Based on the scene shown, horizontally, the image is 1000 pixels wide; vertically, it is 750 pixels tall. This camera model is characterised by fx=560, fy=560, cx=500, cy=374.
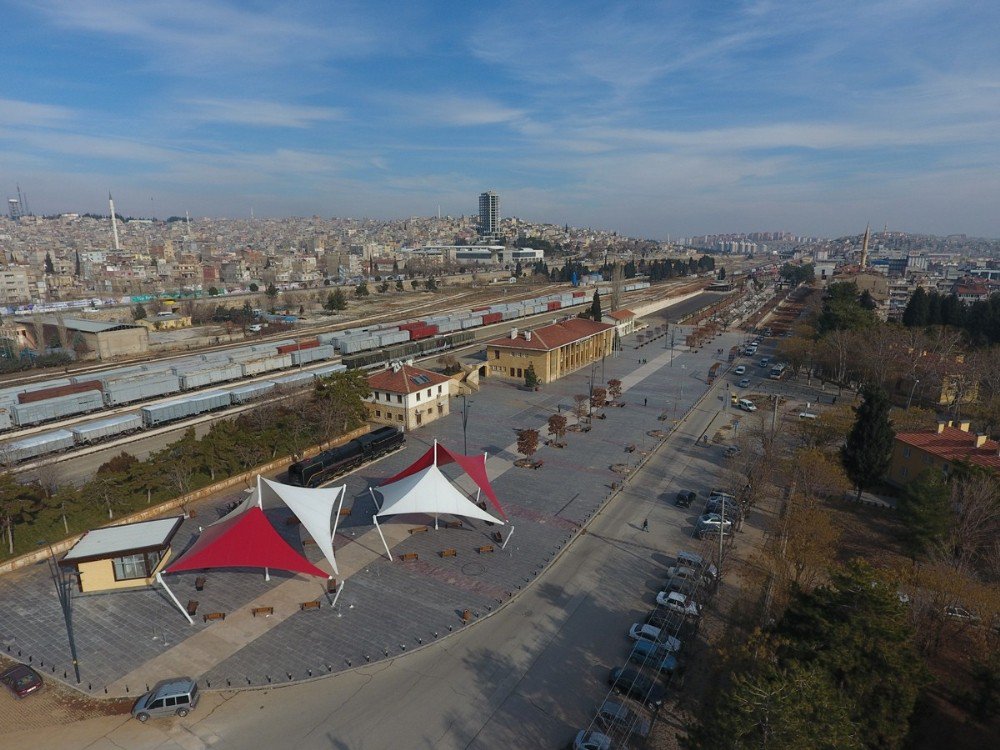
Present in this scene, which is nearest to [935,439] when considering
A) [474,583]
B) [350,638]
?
[474,583]

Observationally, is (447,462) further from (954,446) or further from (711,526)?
(954,446)

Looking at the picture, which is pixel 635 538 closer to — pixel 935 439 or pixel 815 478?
pixel 815 478

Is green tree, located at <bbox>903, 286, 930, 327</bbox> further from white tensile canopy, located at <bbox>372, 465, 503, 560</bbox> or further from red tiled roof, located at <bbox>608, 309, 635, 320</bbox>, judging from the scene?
white tensile canopy, located at <bbox>372, 465, 503, 560</bbox>

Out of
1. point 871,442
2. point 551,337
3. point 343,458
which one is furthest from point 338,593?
point 551,337

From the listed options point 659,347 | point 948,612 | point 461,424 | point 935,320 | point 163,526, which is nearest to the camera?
point 948,612

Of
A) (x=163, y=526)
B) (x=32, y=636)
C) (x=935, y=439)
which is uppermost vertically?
(x=935, y=439)

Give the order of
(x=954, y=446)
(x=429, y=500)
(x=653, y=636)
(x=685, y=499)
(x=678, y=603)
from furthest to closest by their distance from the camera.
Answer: (x=954, y=446) < (x=685, y=499) < (x=429, y=500) < (x=678, y=603) < (x=653, y=636)

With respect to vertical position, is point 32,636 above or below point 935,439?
below

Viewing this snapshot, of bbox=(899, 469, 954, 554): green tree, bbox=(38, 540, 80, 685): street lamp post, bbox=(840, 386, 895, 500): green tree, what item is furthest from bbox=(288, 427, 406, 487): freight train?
bbox=(899, 469, 954, 554): green tree
